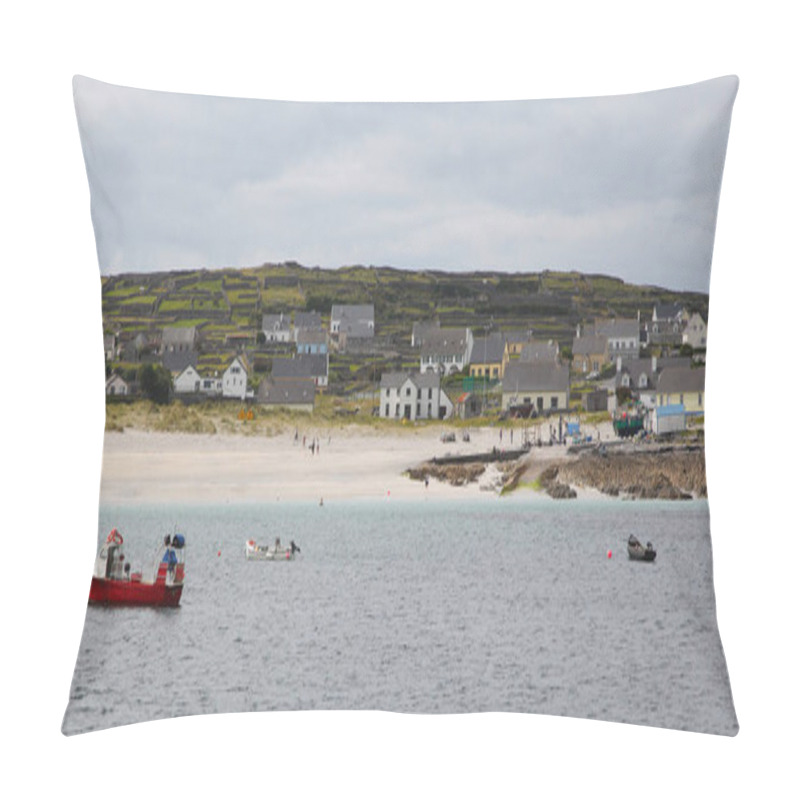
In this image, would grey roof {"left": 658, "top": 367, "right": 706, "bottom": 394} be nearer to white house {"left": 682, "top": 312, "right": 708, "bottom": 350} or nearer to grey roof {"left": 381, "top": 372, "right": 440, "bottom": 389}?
white house {"left": 682, "top": 312, "right": 708, "bottom": 350}

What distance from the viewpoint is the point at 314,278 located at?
5.38m

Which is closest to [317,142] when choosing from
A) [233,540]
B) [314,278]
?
[314,278]

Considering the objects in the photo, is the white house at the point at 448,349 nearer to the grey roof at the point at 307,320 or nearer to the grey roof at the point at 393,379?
the grey roof at the point at 393,379

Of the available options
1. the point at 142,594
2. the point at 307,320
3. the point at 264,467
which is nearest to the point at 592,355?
the point at 307,320

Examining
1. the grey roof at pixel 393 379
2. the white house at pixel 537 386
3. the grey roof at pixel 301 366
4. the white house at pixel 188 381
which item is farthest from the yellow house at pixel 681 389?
the white house at pixel 188 381

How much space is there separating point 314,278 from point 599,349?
1144 millimetres

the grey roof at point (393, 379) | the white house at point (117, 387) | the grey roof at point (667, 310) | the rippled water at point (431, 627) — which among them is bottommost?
the rippled water at point (431, 627)

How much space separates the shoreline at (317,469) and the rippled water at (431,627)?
9cm

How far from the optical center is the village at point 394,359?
535 cm

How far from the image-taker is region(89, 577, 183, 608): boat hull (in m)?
5.23

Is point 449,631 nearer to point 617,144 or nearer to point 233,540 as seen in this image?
point 233,540

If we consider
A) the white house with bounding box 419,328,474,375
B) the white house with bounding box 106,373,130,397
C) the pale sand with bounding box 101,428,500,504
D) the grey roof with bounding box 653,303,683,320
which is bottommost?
the pale sand with bounding box 101,428,500,504

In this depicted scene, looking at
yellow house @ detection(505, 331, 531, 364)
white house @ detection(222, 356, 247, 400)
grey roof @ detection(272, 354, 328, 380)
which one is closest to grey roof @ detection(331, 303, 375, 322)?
grey roof @ detection(272, 354, 328, 380)

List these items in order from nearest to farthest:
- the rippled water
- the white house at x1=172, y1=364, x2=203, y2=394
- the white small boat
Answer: the rippled water < the white small boat < the white house at x1=172, y1=364, x2=203, y2=394
